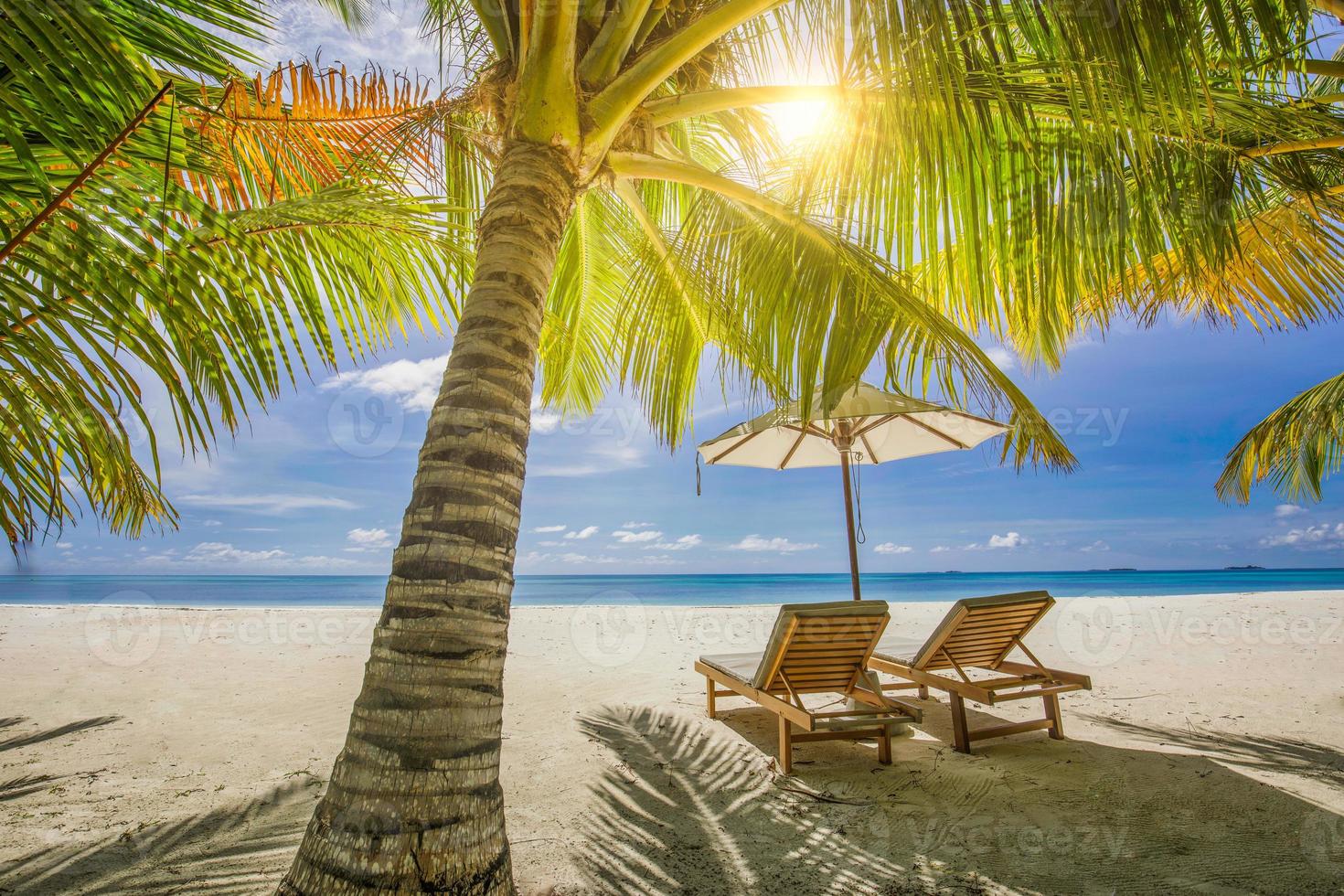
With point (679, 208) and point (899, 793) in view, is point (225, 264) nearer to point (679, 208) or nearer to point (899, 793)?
point (899, 793)

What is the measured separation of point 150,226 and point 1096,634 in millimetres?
10756

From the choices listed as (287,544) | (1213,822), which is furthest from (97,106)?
(287,544)

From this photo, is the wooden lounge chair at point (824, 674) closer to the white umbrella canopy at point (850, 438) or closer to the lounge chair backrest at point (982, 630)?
the lounge chair backrest at point (982, 630)

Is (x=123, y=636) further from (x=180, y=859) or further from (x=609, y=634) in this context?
(x=180, y=859)

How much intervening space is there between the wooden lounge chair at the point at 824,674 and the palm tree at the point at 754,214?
1341mm

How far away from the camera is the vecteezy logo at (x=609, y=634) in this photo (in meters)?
7.16

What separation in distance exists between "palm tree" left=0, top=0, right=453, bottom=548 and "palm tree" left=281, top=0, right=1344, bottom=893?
491mm

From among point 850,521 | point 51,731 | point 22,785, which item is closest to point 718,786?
point 850,521

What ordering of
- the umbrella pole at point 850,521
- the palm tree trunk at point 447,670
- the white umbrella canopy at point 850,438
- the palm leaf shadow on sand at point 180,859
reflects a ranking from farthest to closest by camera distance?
1. the umbrella pole at point 850,521
2. the white umbrella canopy at point 850,438
3. the palm leaf shadow on sand at point 180,859
4. the palm tree trunk at point 447,670

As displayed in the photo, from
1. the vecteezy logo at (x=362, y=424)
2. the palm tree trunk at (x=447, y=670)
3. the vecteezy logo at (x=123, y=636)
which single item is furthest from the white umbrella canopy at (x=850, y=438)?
the vecteezy logo at (x=123, y=636)

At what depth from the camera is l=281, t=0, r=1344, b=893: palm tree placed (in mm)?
1606

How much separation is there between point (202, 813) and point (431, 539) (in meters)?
2.19

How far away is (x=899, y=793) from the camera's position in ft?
10.2

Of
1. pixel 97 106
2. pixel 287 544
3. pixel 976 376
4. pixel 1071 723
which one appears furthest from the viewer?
pixel 287 544
